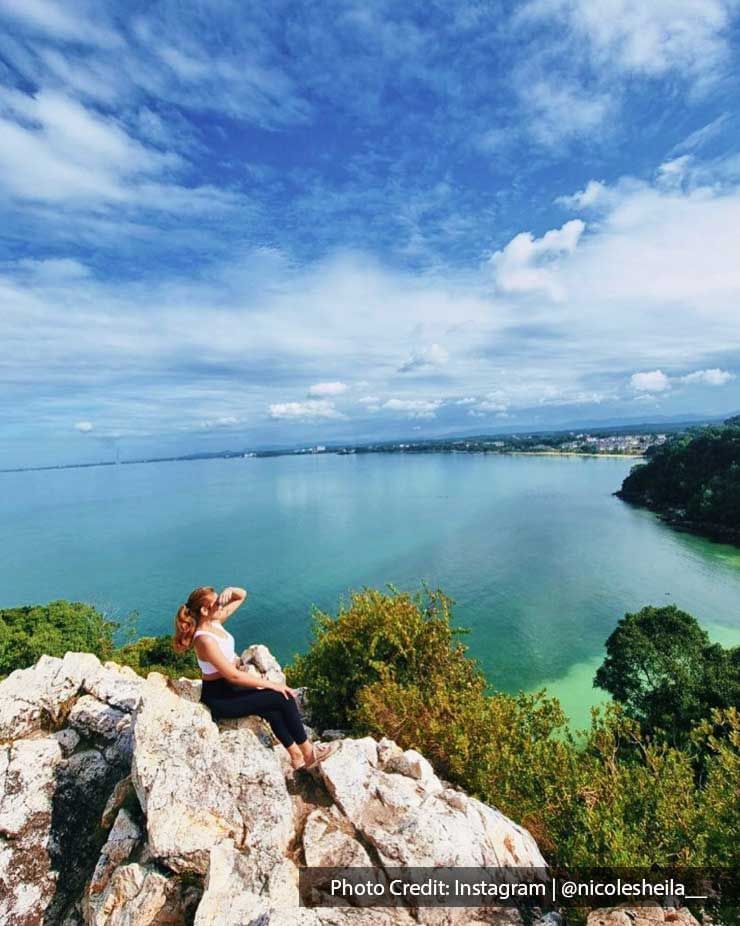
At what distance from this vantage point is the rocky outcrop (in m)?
5.82

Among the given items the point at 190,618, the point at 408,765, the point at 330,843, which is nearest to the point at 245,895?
the point at 330,843

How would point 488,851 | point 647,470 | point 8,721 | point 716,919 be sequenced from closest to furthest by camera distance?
point 716,919
point 488,851
point 8,721
point 647,470

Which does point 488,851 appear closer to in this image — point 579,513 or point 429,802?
point 429,802

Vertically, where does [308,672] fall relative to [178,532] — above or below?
above

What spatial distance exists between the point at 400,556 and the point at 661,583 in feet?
97.9

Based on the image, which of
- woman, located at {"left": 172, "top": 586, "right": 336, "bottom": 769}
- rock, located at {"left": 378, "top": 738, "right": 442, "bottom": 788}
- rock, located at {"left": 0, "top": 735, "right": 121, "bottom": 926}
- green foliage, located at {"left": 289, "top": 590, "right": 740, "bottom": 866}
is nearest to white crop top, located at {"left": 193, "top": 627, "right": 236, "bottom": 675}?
woman, located at {"left": 172, "top": 586, "right": 336, "bottom": 769}

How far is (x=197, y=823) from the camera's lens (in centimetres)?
632

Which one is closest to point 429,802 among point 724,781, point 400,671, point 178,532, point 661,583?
point 724,781

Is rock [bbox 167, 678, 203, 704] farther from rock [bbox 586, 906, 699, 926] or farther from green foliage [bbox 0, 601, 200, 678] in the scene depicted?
green foliage [bbox 0, 601, 200, 678]

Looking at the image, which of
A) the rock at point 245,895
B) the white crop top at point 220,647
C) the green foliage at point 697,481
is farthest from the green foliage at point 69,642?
the green foliage at point 697,481

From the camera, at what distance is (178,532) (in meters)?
87.8

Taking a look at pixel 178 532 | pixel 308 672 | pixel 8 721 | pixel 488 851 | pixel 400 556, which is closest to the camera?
pixel 488 851

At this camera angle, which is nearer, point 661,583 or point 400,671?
point 400,671
